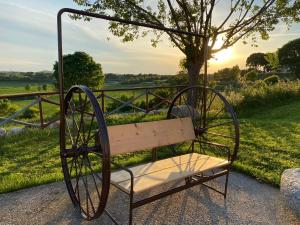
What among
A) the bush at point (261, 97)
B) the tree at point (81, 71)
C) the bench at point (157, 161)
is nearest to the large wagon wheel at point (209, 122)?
the bench at point (157, 161)

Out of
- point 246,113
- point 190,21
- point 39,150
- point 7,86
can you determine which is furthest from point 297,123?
point 7,86

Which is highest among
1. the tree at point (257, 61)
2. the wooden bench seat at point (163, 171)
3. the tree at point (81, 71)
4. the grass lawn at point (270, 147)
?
the tree at point (257, 61)

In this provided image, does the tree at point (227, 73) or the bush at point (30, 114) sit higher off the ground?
the tree at point (227, 73)

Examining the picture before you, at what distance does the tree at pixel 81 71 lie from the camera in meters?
16.2

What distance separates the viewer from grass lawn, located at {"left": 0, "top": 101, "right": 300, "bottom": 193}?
368 centimetres

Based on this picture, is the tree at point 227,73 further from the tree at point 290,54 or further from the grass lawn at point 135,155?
the grass lawn at point 135,155

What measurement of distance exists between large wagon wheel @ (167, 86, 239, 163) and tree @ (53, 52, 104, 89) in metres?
9.78

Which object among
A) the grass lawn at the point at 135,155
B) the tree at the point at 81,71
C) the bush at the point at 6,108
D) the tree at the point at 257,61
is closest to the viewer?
the grass lawn at the point at 135,155

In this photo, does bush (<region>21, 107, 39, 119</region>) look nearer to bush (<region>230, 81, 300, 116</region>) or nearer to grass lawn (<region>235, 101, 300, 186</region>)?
bush (<region>230, 81, 300, 116</region>)

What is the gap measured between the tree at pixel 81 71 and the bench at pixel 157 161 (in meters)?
13.5

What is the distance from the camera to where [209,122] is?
23.6 feet

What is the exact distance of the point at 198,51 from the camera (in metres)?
7.61

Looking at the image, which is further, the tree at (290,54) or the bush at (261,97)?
the tree at (290,54)

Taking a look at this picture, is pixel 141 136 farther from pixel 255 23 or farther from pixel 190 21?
pixel 255 23
